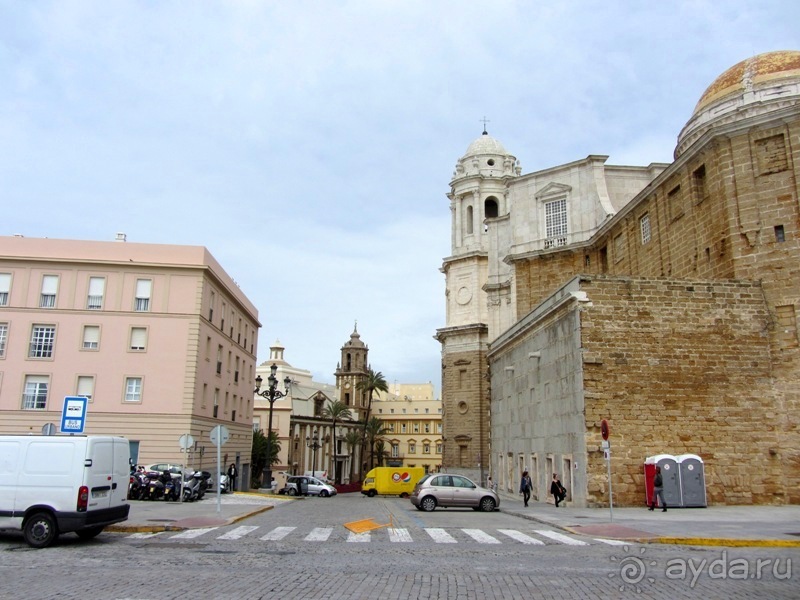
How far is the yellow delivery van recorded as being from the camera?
43719mm

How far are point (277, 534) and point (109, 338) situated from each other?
71.2ft

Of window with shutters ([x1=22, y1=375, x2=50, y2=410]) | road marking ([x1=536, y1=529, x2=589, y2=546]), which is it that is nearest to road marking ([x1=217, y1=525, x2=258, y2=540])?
road marking ([x1=536, y1=529, x2=589, y2=546])

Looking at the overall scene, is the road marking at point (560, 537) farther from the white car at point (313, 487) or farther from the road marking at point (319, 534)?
the white car at point (313, 487)

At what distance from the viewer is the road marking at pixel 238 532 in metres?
13.2

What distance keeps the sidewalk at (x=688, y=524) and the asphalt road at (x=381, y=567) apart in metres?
0.64

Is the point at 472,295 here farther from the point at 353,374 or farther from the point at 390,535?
the point at 353,374

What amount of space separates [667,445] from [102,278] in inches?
1023

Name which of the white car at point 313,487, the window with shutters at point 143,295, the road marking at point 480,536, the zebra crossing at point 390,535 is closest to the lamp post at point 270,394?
the white car at point 313,487

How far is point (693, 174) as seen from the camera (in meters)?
25.4

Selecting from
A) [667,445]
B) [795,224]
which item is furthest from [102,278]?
[795,224]

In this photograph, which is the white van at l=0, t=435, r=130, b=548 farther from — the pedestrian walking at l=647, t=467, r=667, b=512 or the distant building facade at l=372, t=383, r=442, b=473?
the distant building facade at l=372, t=383, r=442, b=473

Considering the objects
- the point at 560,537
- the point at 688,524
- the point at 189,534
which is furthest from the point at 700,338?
the point at 189,534

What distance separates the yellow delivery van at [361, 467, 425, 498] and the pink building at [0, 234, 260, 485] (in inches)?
529

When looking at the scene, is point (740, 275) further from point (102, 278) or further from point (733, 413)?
point (102, 278)
